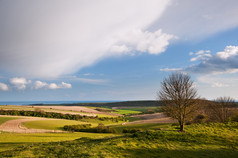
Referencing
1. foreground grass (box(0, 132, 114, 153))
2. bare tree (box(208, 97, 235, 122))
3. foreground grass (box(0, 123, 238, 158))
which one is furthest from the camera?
bare tree (box(208, 97, 235, 122))

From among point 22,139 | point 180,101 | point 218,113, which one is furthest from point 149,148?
point 218,113

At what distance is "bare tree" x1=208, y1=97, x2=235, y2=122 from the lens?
176 ft

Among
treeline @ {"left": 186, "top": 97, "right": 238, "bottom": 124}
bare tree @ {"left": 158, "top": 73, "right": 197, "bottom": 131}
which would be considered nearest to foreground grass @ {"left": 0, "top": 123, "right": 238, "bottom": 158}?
bare tree @ {"left": 158, "top": 73, "right": 197, "bottom": 131}

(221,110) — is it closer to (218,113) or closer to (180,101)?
(218,113)

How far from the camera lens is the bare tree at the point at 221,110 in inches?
2110

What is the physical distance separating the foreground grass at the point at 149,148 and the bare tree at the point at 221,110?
114 feet

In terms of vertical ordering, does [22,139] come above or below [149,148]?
below

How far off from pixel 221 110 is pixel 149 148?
163 ft

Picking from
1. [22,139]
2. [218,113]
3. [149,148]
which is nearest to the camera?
[149,148]

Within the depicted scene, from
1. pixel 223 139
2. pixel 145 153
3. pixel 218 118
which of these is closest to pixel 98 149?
pixel 145 153

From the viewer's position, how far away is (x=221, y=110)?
55.1 meters

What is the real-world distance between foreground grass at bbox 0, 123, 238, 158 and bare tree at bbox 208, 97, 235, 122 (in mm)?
34798

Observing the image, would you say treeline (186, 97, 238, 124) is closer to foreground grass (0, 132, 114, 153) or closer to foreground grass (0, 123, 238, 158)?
foreground grass (0, 123, 238, 158)

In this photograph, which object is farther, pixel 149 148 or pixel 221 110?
pixel 221 110
